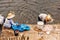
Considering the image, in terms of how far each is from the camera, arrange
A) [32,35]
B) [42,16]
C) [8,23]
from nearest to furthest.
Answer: [32,35], [8,23], [42,16]

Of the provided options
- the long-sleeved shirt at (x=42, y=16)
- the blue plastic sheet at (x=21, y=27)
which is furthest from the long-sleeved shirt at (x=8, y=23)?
the long-sleeved shirt at (x=42, y=16)

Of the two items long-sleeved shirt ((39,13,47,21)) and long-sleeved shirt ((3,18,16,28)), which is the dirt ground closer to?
long-sleeved shirt ((3,18,16,28))

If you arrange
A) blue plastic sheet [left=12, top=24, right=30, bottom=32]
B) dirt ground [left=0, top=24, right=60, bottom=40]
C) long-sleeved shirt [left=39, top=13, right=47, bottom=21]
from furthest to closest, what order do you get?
1. long-sleeved shirt [left=39, top=13, right=47, bottom=21]
2. blue plastic sheet [left=12, top=24, right=30, bottom=32]
3. dirt ground [left=0, top=24, right=60, bottom=40]

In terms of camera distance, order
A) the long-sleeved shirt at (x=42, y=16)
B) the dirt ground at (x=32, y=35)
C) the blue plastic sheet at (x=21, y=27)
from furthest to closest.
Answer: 1. the long-sleeved shirt at (x=42, y=16)
2. the blue plastic sheet at (x=21, y=27)
3. the dirt ground at (x=32, y=35)

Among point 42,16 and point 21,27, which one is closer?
point 21,27

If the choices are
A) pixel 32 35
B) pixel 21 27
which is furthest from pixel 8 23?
pixel 32 35

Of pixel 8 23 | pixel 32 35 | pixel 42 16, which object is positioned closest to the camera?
pixel 32 35

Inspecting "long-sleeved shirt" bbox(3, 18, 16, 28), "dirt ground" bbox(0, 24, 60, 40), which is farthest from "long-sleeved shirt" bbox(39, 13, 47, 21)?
"long-sleeved shirt" bbox(3, 18, 16, 28)

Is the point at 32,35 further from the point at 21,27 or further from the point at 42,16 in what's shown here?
the point at 42,16

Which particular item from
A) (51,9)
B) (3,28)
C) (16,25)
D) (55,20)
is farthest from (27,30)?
(51,9)

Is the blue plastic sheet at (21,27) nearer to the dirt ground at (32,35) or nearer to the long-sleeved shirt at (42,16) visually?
the dirt ground at (32,35)

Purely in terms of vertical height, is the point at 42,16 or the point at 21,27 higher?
the point at 42,16

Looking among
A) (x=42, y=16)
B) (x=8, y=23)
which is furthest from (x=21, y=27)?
(x=42, y=16)

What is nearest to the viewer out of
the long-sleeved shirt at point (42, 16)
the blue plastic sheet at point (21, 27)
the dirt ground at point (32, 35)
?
the dirt ground at point (32, 35)
